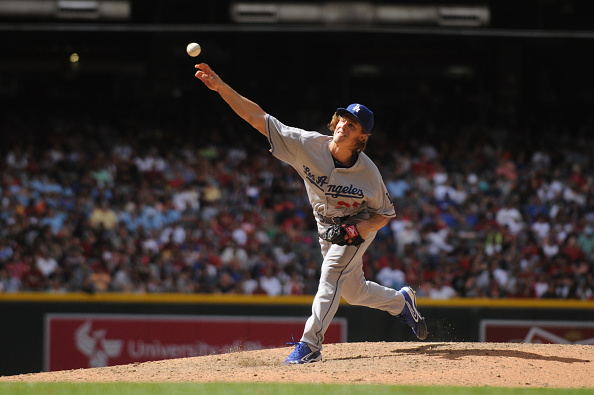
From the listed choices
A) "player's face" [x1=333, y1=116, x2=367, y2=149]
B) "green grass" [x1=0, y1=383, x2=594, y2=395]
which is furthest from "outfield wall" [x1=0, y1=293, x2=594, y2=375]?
"green grass" [x1=0, y1=383, x2=594, y2=395]

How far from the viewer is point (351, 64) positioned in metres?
18.0

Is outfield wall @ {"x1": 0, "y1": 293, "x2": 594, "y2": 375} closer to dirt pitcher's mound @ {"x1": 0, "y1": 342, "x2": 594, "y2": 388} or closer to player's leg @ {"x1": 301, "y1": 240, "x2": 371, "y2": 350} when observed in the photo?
dirt pitcher's mound @ {"x1": 0, "y1": 342, "x2": 594, "y2": 388}

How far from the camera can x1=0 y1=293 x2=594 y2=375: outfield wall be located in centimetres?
1009

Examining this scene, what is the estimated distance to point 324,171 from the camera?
5719mm

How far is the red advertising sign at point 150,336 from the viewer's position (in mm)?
10195

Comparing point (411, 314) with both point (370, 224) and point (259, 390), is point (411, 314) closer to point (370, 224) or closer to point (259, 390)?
point (370, 224)

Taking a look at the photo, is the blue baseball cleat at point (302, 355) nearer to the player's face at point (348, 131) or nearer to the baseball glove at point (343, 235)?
the baseball glove at point (343, 235)

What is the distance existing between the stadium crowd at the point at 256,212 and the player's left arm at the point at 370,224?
5962mm

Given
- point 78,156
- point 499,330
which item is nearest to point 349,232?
point 499,330

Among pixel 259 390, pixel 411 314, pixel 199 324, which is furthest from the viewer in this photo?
pixel 199 324

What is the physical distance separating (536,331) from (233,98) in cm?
611

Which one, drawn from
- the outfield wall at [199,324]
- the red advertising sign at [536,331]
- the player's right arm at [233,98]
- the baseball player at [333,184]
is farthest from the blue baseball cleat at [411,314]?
the red advertising sign at [536,331]

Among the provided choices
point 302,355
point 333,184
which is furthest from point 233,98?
point 302,355

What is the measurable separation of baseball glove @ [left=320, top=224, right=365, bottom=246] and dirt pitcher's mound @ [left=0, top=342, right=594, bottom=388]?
2.88 feet
